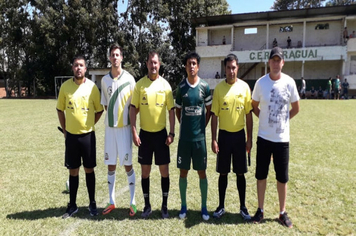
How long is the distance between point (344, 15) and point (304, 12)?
3.65 m

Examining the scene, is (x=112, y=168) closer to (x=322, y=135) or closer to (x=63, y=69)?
(x=322, y=135)

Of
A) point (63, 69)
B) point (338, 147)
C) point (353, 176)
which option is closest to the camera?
point (353, 176)

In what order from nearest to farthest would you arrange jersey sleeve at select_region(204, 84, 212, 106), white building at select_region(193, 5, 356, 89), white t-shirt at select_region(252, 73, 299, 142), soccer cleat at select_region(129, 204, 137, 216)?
white t-shirt at select_region(252, 73, 299, 142), jersey sleeve at select_region(204, 84, 212, 106), soccer cleat at select_region(129, 204, 137, 216), white building at select_region(193, 5, 356, 89)

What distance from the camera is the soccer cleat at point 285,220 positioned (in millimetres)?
3539

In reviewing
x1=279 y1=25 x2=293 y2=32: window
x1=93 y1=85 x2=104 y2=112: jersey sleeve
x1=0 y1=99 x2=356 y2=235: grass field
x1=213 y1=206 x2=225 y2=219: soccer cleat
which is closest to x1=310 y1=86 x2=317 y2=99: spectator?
x1=279 y1=25 x2=293 y2=32: window

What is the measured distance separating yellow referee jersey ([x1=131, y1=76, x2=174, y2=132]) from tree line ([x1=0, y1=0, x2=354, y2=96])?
2645 cm

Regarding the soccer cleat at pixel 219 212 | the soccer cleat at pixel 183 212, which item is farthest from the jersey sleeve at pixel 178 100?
the soccer cleat at pixel 219 212

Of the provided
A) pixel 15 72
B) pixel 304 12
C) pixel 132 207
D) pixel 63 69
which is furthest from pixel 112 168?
pixel 15 72

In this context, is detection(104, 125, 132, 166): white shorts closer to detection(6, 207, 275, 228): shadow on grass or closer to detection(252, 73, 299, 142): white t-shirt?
detection(6, 207, 275, 228): shadow on grass

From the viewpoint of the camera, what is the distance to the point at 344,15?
2692cm

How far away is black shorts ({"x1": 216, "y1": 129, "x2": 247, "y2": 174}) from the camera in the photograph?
3.64m

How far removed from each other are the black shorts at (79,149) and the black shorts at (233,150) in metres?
1.77

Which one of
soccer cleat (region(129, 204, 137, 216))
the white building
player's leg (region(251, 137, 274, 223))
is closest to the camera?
player's leg (region(251, 137, 274, 223))

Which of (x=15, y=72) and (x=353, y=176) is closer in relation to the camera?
(x=353, y=176)
